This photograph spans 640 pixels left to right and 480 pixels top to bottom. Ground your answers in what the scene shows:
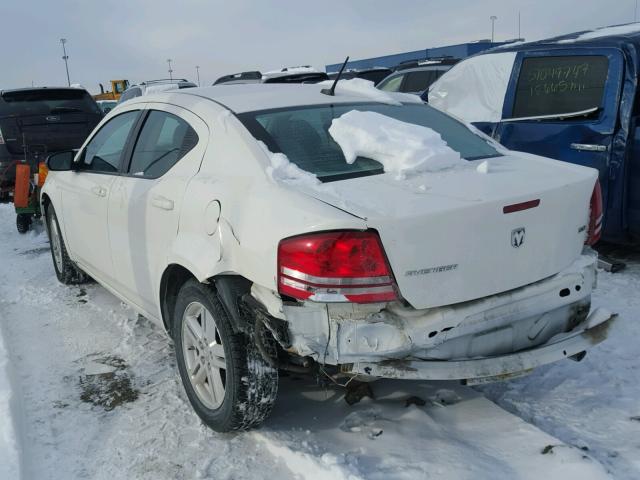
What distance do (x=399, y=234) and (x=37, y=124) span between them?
26.0 ft

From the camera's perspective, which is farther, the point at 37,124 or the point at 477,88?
the point at 37,124

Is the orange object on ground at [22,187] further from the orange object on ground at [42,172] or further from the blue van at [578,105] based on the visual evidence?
the blue van at [578,105]

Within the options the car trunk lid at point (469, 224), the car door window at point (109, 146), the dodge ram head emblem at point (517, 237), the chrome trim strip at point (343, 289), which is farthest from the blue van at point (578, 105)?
the car door window at point (109, 146)

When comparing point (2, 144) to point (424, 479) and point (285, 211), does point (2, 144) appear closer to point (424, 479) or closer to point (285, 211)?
point (285, 211)

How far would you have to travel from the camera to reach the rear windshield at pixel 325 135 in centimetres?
278

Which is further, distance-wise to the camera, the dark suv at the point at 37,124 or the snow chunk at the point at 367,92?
the dark suv at the point at 37,124

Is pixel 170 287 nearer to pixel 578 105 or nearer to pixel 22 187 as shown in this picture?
pixel 578 105

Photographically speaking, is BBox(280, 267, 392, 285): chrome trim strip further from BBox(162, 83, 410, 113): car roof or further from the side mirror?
the side mirror

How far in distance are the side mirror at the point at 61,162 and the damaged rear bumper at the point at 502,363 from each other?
10.0 ft

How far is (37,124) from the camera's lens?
340 inches

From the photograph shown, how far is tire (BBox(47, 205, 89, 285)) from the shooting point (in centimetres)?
508

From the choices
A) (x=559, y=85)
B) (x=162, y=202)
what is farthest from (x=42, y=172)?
(x=559, y=85)

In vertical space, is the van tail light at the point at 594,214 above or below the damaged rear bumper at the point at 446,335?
above

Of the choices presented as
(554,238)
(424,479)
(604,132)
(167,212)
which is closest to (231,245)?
(167,212)
